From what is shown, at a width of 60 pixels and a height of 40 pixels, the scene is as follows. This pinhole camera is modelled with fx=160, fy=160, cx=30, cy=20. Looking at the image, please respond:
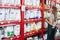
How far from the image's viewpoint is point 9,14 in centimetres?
323

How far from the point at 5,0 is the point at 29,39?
148 centimetres

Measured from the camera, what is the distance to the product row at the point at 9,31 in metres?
3.07

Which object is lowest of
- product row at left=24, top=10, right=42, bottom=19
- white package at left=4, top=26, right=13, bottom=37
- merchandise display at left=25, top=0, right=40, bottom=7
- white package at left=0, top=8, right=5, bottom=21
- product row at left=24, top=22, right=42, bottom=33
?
product row at left=24, top=22, right=42, bottom=33

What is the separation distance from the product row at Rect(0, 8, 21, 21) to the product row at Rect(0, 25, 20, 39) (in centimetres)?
18

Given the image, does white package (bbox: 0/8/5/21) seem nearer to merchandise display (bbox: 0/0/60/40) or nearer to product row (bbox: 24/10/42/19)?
merchandise display (bbox: 0/0/60/40)

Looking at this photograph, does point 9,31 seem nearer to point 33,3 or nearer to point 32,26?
point 32,26

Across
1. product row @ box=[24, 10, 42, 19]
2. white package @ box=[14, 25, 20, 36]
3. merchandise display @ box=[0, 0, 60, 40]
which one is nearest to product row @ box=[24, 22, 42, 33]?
merchandise display @ box=[0, 0, 60, 40]

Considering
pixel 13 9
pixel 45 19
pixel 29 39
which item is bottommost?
pixel 29 39

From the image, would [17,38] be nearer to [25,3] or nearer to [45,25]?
Answer: [25,3]

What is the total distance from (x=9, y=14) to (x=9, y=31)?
342 mm

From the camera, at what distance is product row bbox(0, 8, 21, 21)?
3034 mm

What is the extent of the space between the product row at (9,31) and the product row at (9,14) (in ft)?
0.60

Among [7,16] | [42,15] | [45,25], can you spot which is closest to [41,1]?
[42,15]

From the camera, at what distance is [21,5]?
355 cm
